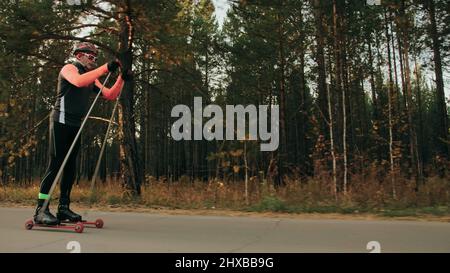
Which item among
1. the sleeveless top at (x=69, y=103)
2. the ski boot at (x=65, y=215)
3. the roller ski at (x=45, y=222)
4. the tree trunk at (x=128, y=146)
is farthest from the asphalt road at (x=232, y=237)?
the tree trunk at (x=128, y=146)

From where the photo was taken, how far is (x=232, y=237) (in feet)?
15.8

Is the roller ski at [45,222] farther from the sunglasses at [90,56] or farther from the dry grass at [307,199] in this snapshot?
the dry grass at [307,199]

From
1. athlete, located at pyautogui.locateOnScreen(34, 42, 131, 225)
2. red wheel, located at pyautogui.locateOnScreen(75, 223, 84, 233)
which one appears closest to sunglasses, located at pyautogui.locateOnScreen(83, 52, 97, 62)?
athlete, located at pyautogui.locateOnScreen(34, 42, 131, 225)

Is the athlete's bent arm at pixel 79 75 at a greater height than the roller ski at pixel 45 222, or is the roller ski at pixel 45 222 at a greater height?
the athlete's bent arm at pixel 79 75

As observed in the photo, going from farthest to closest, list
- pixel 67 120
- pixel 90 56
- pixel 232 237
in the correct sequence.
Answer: pixel 90 56 → pixel 67 120 → pixel 232 237

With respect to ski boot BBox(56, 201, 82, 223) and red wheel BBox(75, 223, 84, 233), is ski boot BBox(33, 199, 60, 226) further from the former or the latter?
red wheel BBox(75, 223, 84, 233)

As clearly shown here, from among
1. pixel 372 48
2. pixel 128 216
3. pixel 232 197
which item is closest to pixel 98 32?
pixel 232 197

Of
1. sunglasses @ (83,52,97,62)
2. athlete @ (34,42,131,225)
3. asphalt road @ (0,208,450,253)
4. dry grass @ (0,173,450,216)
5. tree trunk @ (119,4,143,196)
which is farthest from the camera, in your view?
tree trunk @ (119,4,143,196)

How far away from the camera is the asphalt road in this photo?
4.19 m

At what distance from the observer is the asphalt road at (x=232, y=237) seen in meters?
4.19

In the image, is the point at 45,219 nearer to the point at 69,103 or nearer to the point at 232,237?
the point at 69,103

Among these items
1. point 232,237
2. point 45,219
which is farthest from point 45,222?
point 232,237

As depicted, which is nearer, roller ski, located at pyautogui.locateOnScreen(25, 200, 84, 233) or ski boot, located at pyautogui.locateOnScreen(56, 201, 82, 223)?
roller ski, located at pyautogui.locateOnScreen(25, 200, 84, 233)

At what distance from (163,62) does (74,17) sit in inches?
92.6
